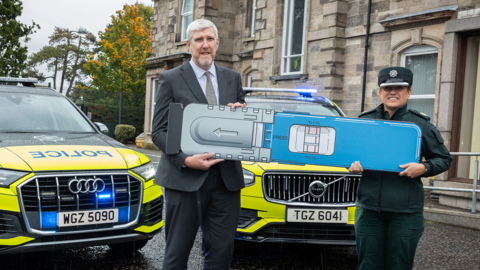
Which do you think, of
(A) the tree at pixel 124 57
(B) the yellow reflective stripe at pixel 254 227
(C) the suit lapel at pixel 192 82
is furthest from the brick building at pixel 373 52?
(A) the tree at pixel 124 57

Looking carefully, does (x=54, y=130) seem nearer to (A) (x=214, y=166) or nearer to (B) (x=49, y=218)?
(B) (x=49, y=218)

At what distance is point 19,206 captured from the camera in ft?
12.2

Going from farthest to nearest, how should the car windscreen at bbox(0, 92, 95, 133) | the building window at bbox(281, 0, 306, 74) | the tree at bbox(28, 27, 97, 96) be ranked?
the tree at bbox(28, 27, 97, 96), the building window at bbox(281, 0, 306, 74), the car windscreen at bbox(0, 92, 95, 133)

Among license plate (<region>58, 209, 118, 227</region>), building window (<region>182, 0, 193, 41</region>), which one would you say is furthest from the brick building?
license plate (<region>58, 209, 118, 227</region>)

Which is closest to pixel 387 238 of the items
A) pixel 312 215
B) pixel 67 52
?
pixel 312 215

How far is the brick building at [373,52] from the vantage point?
948 centimetres

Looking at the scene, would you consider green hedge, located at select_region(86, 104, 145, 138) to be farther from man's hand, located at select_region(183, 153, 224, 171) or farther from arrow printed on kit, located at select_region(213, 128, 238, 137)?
arrow printed on kit, located at select_region(213, 128, 238, 137)

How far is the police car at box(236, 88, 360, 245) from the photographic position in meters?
4.39

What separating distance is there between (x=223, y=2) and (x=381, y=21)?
10.5 meters

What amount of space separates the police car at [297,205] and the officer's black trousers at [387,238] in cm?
132

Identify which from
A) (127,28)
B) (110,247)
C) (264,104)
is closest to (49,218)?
(110,247)

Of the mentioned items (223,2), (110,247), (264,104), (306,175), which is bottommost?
(110,247)

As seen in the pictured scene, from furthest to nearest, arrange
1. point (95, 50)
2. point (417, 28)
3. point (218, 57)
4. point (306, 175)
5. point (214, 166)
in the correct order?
point (95, 50) < point (218, 57) < point (417, 28) < point (306, 175) < point (214, 166)

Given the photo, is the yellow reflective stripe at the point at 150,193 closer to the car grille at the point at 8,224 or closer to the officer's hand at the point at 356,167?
the car grille at the point at 8,224
